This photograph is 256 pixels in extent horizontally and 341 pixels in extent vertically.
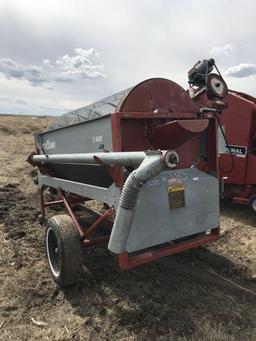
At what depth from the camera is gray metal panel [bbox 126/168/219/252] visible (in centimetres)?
332

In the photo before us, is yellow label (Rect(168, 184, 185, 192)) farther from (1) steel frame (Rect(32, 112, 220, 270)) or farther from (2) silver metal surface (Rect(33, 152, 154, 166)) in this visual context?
(2) silver metal surface (Rect(33, 152, 154, 166))

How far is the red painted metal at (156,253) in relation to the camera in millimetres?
3297

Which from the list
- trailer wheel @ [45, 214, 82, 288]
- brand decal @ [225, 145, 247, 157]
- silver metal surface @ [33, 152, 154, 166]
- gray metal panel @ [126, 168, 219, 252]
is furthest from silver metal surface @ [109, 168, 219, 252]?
brand decal @ [225, 145, 247, 157]

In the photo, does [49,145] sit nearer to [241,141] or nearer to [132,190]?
[132,190]

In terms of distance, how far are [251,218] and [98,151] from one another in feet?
14.0

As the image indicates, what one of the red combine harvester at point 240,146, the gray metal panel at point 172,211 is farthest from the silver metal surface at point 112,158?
the red combine harvester at point 240,146

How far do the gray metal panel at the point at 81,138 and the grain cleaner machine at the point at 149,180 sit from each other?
1cm

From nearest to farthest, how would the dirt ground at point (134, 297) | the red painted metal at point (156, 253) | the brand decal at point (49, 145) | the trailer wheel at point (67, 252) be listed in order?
1. the dirt ground at point (134, 297)
2. the red painted metal at point (156, 253)
3. the trailer wheel at point (67, 252)
4. the brand decal at point (49, 145)

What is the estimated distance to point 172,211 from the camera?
351 centimetres

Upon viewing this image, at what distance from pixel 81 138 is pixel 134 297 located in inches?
74.0

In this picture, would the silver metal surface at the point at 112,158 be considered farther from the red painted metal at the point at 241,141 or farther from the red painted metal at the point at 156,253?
the red painted metal at the point at 241,141

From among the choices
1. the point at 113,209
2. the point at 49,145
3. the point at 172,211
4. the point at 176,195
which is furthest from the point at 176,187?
the point at 49,145

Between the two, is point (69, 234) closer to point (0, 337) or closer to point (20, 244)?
point (0, 337)

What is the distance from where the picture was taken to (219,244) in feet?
17.4
